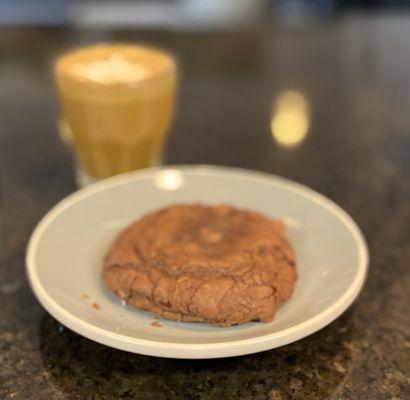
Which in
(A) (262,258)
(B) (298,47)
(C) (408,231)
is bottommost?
(B) (298,47)

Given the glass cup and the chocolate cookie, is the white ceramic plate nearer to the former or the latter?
the chocolate cookie

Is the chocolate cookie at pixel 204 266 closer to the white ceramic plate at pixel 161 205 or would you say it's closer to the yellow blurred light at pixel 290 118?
the white ceramic plate at pixel 161 205

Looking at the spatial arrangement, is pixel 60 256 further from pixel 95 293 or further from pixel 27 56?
pixel 27 56

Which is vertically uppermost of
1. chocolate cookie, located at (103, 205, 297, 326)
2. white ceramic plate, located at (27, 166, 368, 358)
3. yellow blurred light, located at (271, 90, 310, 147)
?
chocolate cookie, located at (103, 205, 297, 326)

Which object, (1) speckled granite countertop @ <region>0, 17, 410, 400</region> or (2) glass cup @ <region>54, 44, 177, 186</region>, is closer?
(1) speckled granite countertop @ <region>0, 17, 410, 400</region>

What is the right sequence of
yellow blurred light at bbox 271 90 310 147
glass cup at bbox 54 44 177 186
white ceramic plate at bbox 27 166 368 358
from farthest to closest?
yellow blurred light at bbox 271 90 310 147 → glass cup at bbox 54 44 177 186 → white ceramic plate at bbox 27 166 368 358

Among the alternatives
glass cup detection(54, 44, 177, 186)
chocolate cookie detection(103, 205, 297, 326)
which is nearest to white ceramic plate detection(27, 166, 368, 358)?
chocolate cookie detection(103, 205, 297, 326)

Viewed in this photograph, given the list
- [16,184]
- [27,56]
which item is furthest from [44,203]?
[27,56]
